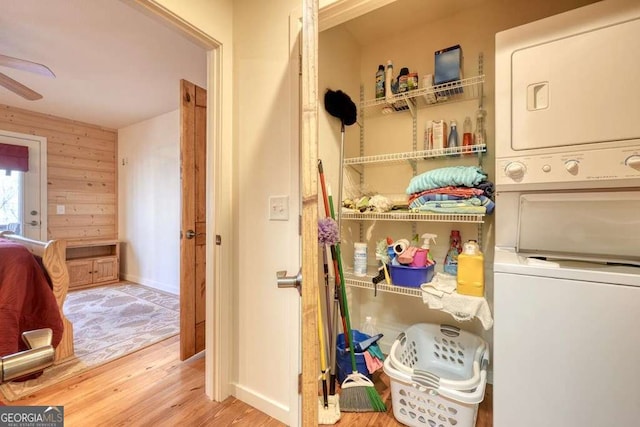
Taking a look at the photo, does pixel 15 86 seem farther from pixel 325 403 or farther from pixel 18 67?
pixel 325 403

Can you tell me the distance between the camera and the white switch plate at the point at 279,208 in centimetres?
137

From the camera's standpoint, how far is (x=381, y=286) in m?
1.67

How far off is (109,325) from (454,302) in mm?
2986

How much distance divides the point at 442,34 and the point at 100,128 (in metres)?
4.84

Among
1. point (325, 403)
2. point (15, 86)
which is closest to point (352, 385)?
point (325, 403)

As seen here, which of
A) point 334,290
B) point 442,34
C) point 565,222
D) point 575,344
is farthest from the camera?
point 442,34

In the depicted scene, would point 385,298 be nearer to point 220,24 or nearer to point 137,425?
point 137,425

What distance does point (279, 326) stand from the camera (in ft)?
4.58

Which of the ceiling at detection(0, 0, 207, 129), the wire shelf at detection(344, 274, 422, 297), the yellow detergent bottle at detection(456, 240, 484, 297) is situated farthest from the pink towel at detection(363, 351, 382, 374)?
the ceiling at detection(0, 0, 207, 129)

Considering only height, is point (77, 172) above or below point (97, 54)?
below

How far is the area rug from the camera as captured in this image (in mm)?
1824

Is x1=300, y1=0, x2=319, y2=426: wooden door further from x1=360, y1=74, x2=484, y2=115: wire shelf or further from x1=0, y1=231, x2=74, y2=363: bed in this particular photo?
→ x1=0, y1=231, x2=74, y2=363: bed

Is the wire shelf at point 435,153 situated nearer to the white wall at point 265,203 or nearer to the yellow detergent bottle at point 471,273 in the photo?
the yellow detergent bottle at point 471,273

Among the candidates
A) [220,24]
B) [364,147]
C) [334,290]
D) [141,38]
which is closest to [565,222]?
[334,290]
